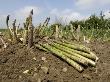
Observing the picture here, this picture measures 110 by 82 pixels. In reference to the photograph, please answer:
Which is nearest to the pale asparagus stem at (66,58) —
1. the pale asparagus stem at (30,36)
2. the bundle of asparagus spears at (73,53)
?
the bundle of asparagus spears at (73,53)

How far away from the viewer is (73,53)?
5445 mm

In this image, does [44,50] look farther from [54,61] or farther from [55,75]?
[55,75]

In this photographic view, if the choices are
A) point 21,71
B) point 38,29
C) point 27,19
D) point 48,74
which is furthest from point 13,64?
point 38,29

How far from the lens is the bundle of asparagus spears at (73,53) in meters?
5.20

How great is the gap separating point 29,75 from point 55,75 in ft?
1.33

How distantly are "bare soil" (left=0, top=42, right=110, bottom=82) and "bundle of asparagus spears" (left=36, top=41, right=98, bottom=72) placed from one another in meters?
0.09

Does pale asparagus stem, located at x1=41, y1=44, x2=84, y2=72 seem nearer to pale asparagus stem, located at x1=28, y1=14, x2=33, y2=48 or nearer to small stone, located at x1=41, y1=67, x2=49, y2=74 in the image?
pale asparagus stem, located at x1=28, y1=14, x2=33, y2=48

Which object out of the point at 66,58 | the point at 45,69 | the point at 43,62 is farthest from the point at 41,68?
the point at 66,58

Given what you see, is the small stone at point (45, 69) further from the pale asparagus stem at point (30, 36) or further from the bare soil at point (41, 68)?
the pale asparagus stem at point (30, 36)

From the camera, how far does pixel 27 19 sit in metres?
6.00

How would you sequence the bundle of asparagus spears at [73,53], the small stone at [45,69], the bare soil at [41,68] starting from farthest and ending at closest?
the bundle of asparagus spears at [73,53] → the small stone at [45,69] → the bare soil at [41,68]

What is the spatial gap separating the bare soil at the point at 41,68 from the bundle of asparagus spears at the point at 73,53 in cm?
9

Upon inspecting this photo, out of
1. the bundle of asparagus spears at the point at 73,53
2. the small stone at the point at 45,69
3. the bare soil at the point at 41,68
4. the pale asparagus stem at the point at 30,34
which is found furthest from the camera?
the pale asparagus stem at the point at 30,34

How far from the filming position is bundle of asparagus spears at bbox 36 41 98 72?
5.20 meters
